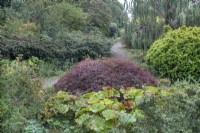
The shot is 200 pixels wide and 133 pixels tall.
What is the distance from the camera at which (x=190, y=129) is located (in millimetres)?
3424

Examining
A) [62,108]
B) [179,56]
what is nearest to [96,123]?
[62,108]

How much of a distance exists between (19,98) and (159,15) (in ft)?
41.1

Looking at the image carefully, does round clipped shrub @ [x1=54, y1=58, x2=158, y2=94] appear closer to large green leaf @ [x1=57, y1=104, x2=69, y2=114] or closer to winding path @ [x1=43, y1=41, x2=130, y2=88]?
large green leaf @ [x1=57, y1=104, x2=69, y2=114]

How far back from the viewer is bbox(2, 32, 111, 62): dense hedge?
41.5ft

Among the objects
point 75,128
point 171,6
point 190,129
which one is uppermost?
point 171,6

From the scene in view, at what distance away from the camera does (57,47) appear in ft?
47.0

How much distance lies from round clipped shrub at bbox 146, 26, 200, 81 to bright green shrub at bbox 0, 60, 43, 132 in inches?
221

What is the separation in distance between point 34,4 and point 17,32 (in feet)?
8.59

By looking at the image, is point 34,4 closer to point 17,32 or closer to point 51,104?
point 17,32

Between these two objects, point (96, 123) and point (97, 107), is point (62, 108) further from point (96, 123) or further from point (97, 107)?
point (96, 123)

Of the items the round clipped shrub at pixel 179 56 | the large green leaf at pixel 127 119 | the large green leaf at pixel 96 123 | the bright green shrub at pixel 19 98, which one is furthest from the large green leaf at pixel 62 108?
the round clipped shrub at pixel 179 56

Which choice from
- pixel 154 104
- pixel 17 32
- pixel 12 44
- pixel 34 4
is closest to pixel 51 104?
pixel 154 104

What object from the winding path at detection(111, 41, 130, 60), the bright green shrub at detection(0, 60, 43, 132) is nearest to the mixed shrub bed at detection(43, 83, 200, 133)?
the bright green shrub at detection(0, 60, 43, 132)

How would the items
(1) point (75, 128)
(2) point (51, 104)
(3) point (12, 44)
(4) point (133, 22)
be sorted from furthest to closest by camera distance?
(4) point (133, 22), (3) point (12, 44), (2) point (51, 104), (1) point (75, 128)
